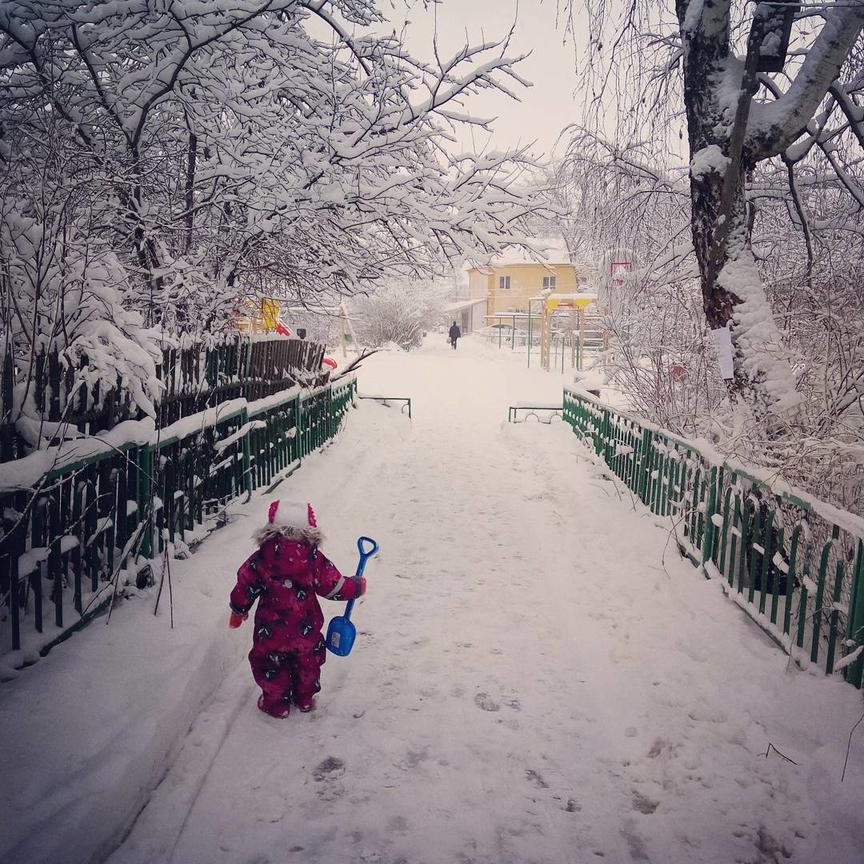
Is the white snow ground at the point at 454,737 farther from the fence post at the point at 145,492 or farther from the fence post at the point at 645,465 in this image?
the fence post at the point at 645,465

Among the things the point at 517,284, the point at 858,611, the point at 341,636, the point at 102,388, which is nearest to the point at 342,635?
the point at 341,636

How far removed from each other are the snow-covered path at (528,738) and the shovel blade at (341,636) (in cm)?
28

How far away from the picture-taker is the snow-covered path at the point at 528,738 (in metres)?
2.46

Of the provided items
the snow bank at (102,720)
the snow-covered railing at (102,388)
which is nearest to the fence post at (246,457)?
the snow-covered railing at (102,388)

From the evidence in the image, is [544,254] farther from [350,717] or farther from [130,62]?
[350,717]

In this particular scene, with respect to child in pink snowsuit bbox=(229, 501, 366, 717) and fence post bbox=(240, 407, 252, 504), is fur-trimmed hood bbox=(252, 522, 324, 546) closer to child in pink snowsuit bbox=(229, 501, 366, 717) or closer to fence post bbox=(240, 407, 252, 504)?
child in pink snowsuit bbox=(229, 501, 366, 717)

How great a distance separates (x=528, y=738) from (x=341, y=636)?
44.0 inches

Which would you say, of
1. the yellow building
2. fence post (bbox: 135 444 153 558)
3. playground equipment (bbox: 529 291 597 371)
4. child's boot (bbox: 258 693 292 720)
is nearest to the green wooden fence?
fence post (bbox: 135 444 153 558)

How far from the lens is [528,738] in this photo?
3.15 meters

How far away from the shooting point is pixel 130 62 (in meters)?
6.65

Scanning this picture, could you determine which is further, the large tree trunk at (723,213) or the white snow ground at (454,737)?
the large tree trunk at (723,213)

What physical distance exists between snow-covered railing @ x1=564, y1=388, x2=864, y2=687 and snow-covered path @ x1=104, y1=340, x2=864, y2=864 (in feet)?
0.59

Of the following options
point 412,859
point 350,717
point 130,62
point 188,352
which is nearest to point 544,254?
point 188,352

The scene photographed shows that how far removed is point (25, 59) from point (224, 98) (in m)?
1.58
